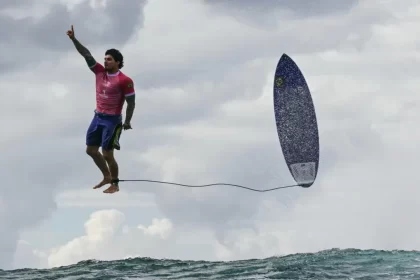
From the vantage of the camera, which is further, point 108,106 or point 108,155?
point 108,155

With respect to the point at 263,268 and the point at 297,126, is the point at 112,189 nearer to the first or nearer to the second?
the point at 263,268

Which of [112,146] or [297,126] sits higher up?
[297,126]

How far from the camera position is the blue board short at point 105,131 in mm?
16203

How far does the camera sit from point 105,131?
1628 centimetres

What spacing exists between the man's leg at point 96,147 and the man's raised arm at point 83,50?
57.3 inches

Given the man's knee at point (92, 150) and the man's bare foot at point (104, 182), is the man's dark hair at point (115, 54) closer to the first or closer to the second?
the man's knee at point (92, 150)

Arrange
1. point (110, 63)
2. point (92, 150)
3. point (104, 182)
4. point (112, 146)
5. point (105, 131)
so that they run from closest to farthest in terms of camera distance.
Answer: point (110, 63) < point (105, 131) < point (112, 146) < point (92, 150) < point (104, 182)

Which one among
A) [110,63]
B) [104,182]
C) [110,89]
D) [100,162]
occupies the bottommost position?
[104,182]

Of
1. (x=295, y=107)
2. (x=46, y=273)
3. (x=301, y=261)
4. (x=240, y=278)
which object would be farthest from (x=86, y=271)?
(x=295, y=107)

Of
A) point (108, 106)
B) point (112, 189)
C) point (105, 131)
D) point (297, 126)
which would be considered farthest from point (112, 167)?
point (297, 126)

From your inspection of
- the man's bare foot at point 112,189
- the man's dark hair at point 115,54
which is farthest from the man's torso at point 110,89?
the man's bare foot at point 112,189

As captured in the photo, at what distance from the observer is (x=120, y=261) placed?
989 inches

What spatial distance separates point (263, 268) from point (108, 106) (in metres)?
8.90

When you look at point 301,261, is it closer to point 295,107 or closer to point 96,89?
point 295,107
